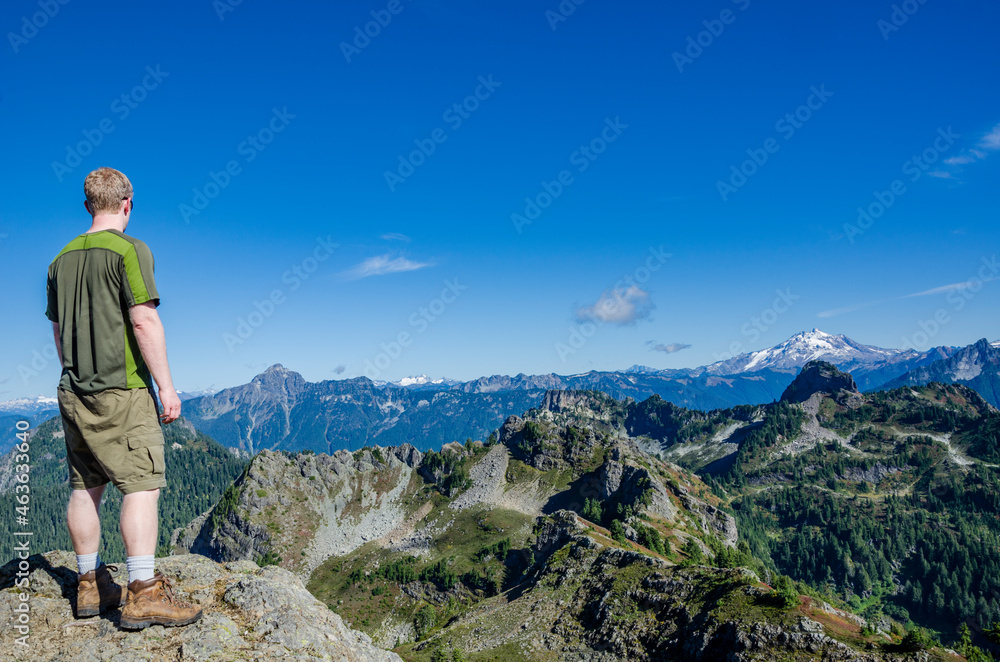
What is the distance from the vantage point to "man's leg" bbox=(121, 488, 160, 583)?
9102mm

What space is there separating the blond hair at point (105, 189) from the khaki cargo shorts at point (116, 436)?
3461 mm

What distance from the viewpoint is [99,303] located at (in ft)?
29.3

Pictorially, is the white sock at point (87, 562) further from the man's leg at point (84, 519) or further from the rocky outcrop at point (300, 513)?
the rocky outcrop at point (300, 513)

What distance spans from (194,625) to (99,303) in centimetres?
703

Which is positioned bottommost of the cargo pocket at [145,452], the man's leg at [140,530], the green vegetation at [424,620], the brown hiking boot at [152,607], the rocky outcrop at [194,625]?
the green vegetation at [424,620]

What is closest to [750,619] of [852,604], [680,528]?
[680,528]

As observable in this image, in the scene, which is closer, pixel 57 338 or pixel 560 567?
pixel 57 338

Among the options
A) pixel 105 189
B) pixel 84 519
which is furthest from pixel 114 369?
pixel 105 189

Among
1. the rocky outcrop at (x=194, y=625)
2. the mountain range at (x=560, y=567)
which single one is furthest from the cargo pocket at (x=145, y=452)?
the mountain range at (x=560, y=567)

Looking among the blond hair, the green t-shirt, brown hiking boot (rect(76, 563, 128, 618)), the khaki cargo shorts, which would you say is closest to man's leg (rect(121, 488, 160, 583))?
the khaki cargo shorts

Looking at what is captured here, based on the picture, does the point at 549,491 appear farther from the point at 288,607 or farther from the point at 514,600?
the point at 288,607

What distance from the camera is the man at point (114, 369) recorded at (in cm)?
893

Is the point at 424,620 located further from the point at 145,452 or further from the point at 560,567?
the point at 145,452

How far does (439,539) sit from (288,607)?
160 metres
